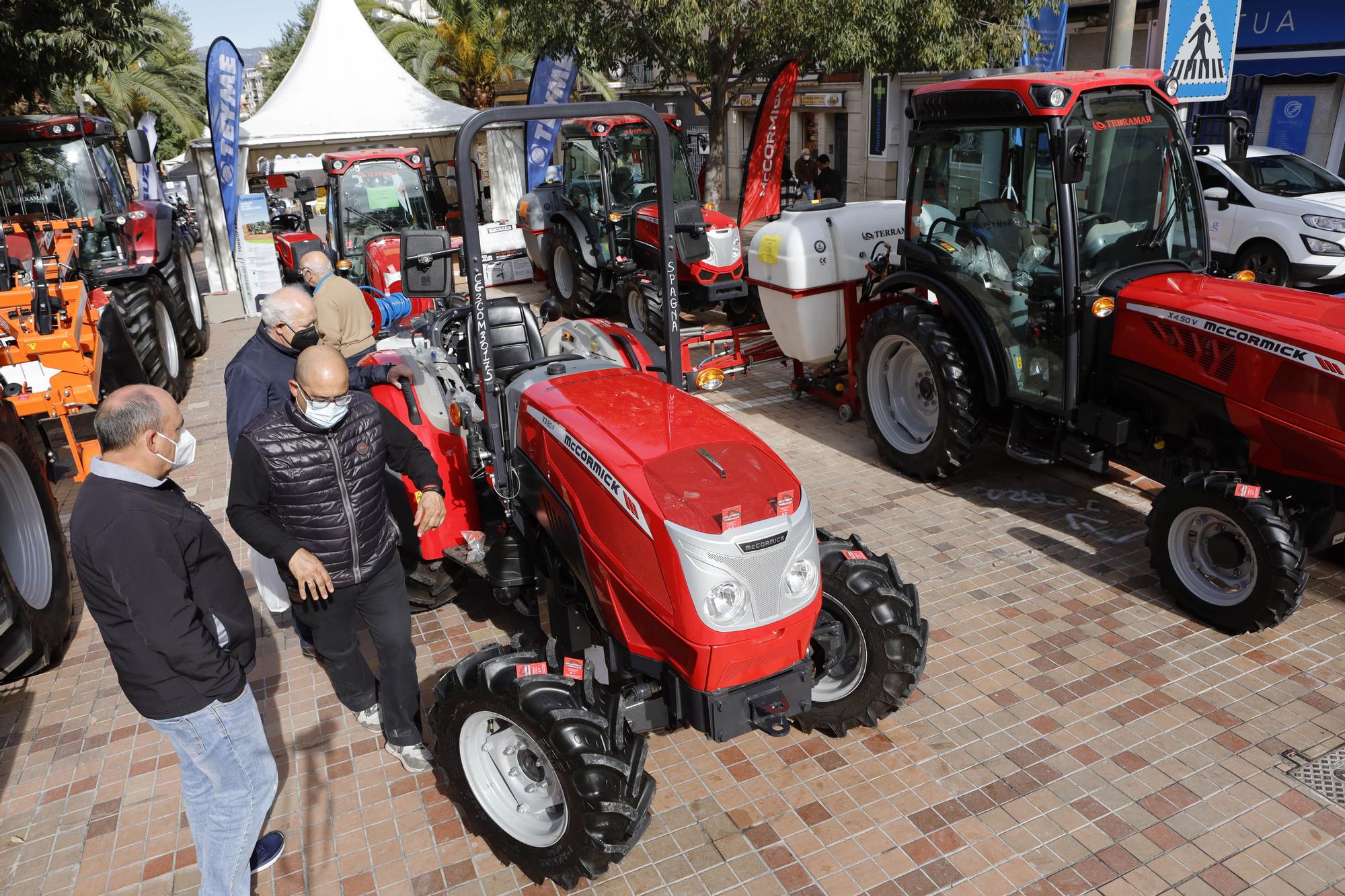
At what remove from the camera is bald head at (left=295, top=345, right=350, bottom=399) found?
305 centimetres

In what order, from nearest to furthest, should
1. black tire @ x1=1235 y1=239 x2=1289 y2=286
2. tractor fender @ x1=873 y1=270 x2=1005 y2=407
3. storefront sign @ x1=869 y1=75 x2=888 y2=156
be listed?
tractor fender @ x1=873 y1=270 x2=1005 y2=407
black tire @ x1=1235 y1=239 x2=1289 y2=286
storefront sign @ x1=869 y1=75 x2=888 y2=156

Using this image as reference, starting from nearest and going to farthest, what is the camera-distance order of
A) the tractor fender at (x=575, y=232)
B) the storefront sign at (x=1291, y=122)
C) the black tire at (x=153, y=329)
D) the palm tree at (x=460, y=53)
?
the black tire at (x=153, y=329), the tractor fender at (x=575, y=232), the storefront sign at (x=1291, y=122), the palm tree at (x=460, y=53)

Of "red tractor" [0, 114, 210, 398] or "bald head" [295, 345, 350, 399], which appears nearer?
"bald head" [295, 345, 350, 399]

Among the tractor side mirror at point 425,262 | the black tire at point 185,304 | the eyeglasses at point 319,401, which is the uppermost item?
the tractor side mirror at point 425,262

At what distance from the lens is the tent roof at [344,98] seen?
13.9 meters

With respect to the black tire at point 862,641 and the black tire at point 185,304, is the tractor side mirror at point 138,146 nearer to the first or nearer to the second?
the black tire at point 185,304

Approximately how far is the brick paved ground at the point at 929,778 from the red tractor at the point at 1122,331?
49cm

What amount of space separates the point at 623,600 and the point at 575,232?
320 inches

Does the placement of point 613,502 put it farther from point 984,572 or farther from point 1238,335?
point 1238,335

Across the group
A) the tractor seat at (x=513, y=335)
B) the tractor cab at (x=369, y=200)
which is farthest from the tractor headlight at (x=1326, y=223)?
the tractor cab at (x=369, y=200)

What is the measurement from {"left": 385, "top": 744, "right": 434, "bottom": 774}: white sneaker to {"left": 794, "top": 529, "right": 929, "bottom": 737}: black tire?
1.45m

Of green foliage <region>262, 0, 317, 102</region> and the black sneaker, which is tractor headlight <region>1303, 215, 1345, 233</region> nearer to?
the black sneaker

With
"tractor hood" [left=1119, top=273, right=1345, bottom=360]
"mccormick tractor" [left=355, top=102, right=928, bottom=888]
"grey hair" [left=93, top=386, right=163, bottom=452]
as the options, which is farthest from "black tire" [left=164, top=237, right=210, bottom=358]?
"tractor hood" [left=1119, top=273, right=1345, bottom=360]

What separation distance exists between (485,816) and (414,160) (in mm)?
9043
